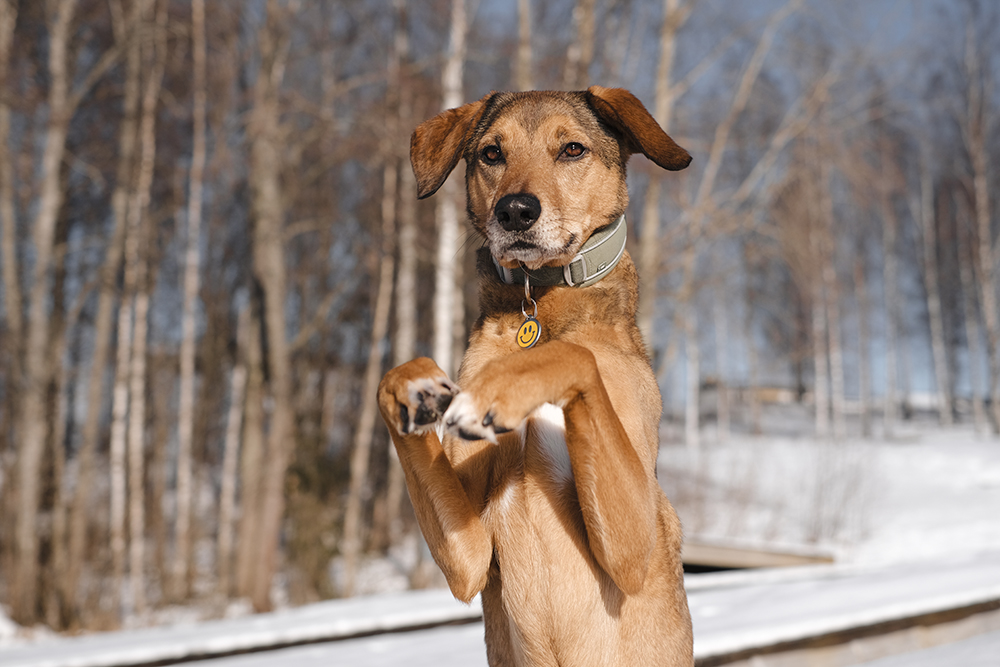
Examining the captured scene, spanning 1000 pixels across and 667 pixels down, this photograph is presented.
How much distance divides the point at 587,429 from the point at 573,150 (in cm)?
79

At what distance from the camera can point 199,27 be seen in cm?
1051

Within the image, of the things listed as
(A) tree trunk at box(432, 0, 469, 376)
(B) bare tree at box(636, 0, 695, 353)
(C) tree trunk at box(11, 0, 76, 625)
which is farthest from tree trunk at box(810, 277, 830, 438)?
(C) tree trunk at box(11, 0, 76, 625)

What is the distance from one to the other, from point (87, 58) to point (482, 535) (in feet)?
42.0

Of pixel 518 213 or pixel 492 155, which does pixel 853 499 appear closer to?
pixel 492 155

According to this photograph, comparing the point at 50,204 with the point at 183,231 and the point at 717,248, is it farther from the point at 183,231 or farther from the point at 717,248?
the point at 717,248

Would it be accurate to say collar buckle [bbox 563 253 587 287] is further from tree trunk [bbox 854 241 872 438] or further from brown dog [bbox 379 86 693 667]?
tree trunk [bbox 854 241 872 438]

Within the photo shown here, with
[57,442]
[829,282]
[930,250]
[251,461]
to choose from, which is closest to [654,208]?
[251,461]

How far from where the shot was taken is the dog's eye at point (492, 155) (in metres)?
2.05

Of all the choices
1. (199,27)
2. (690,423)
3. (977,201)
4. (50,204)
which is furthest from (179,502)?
(977,201)

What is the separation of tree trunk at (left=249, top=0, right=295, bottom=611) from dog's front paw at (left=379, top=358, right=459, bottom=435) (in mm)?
8412

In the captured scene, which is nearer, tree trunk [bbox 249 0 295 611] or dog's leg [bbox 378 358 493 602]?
dog's leg [bbox 378 358 493 602]

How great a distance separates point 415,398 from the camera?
159 cm

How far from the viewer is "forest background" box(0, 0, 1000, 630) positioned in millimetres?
9078

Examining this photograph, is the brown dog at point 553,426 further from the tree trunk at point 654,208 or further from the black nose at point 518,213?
the tree trunk at point 654,208
